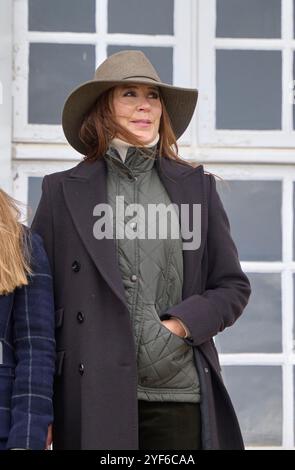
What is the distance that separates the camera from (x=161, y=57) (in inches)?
171

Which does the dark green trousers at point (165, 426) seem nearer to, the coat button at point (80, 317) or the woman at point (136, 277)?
the woman at point (136, 277)

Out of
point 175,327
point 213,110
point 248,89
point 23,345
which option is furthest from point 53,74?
point 23,345

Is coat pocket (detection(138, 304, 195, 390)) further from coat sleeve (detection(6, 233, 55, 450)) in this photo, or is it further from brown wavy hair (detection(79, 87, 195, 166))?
brown wavy hair (detection(79, 87, 195, 166))

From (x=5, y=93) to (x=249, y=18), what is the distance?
1.09 metres

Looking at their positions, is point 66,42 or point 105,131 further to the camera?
point 66,42

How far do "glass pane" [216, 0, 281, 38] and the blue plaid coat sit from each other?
2029mm

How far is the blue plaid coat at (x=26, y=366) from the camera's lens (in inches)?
103

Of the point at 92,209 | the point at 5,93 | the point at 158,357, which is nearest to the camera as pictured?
the point at 158,357

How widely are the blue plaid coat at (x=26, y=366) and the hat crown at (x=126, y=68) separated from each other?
0.65m

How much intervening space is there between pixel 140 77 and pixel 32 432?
1059 mm

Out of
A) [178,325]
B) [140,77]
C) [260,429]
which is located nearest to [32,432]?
[178,325]

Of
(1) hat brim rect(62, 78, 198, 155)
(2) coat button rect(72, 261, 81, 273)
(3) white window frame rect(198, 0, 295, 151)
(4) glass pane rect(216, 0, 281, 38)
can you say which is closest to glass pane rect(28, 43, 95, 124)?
(3) white window frame rect(198, 0, 295, 151)

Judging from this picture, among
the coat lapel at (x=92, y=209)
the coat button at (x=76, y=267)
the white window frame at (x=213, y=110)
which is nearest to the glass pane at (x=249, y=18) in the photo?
the white window frame at (x=213, y=110)

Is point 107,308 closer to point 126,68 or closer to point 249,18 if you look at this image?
point 126,68
